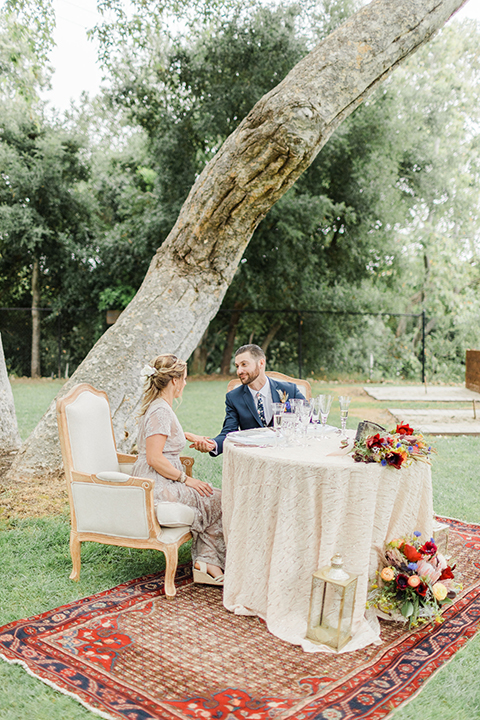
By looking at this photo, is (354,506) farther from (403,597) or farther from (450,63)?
(450,63)

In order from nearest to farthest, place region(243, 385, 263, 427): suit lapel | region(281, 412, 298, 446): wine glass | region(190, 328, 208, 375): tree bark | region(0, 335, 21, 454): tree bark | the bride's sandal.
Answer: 1. region(281, 412, 298, 446): wine glass
2. the bride's sandal
3. region(243, 385, 263, 427): suit lapel
4. region(0, 335, 21, 454): tree bark
5. region(190, 328, 208, 375): tree bark

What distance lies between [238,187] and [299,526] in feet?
12.2

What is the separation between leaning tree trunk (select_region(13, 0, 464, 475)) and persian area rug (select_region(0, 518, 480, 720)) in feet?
8.54

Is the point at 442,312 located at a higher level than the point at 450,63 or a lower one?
lower

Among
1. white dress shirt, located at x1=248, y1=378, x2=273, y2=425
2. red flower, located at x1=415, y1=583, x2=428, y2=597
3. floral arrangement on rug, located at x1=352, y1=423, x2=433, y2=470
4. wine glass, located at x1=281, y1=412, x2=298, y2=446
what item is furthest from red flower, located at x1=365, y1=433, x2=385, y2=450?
white dress shirt, located at x1=248, y1=378, x2=273, y2=425

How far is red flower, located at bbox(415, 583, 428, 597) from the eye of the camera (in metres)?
2.98

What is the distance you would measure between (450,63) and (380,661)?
23.5 metres

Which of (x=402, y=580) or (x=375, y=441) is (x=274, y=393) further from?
(x=402, y=580)

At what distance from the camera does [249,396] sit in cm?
426

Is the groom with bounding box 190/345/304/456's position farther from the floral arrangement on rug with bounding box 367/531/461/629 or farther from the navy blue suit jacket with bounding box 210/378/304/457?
the floral arrangement on rug with bounding box 367/531/461/629

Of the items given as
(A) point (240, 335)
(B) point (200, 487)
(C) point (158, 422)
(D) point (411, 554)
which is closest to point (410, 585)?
(D) point (411, 554)

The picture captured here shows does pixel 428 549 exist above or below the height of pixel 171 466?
below

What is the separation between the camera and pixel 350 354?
18.5 metres

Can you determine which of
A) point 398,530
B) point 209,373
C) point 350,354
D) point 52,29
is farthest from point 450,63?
point 398,530
